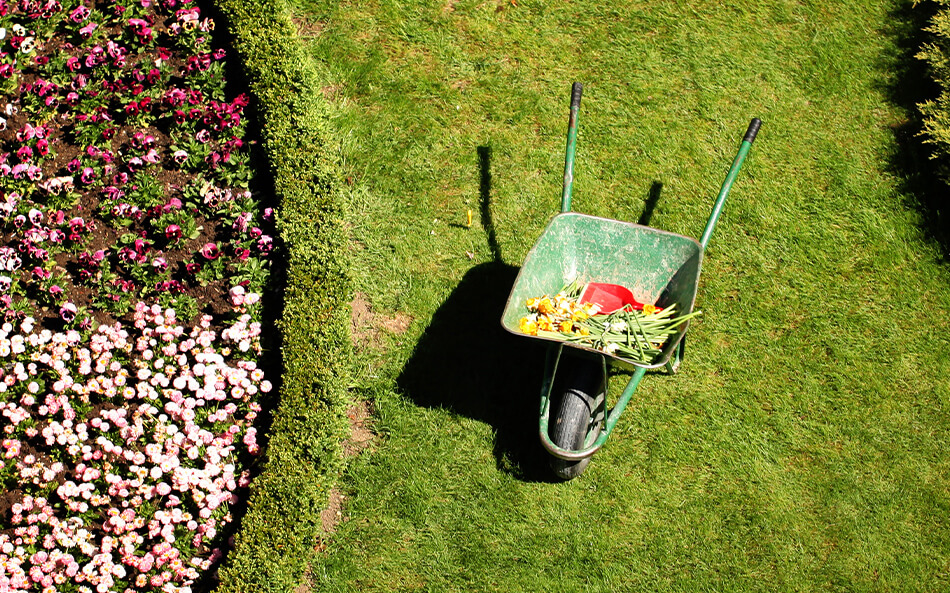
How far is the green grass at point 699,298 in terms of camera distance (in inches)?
191

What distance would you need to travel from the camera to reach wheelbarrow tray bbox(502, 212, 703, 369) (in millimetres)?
4383

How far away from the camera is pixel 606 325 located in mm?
4250

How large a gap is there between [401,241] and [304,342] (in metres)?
1.06

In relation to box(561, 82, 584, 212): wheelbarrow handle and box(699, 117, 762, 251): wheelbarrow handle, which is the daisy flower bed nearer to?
box(561, 82, 584, 212): wheelbarrow handle

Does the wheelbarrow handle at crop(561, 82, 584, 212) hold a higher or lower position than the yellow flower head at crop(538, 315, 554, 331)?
higher

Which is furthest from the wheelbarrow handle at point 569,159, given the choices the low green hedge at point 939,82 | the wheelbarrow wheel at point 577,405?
the low green hedge at point 939,82

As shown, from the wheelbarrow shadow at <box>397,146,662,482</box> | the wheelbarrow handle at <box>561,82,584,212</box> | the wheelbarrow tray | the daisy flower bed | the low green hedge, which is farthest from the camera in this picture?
the low green hedge

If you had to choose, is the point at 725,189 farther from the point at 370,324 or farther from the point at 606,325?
the point at 370,324

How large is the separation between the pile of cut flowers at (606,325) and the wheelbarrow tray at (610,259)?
8 cm

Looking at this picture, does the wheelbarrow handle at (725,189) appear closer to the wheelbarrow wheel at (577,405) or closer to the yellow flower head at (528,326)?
the wheelbarrow wheel at (577,405)

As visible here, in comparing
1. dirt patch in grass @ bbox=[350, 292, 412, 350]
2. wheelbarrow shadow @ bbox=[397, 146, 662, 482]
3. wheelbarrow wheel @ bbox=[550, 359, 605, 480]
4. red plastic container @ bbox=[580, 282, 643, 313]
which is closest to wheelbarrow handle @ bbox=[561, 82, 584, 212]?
red plastic container @ bbox=[580, 282, 643, 313]

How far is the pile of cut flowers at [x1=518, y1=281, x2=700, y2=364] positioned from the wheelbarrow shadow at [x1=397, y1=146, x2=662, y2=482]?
2.79 feet

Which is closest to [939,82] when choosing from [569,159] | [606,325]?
[569,159]

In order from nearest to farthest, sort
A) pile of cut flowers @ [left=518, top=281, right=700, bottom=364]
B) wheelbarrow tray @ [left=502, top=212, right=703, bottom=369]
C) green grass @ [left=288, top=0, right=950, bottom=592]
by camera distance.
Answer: pile of cut flowers @ [left=518, top=281, right=700, bottom=364]
wheelbarrow tray @ [left=502, top=212, right=703, bottom=369]
green grass @ [left=288, top=0, right=950, bottom=592]
